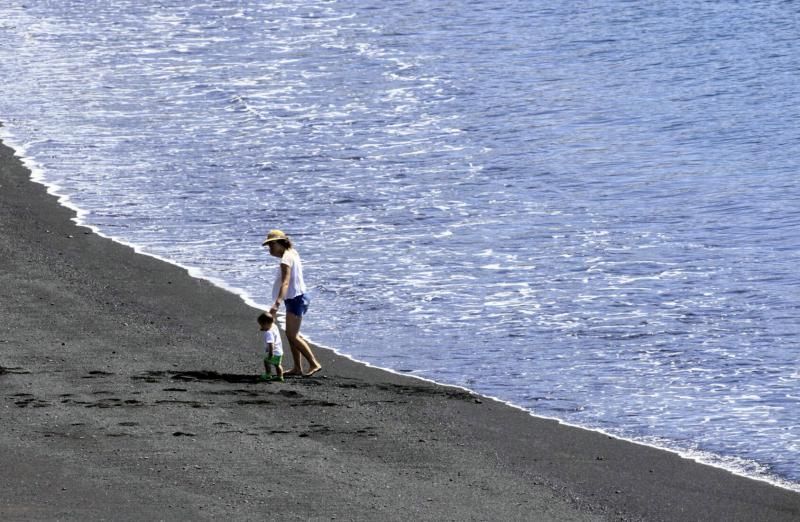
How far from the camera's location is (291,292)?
1400cm

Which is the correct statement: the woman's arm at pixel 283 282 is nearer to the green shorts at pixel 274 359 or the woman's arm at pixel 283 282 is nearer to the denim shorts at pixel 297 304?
the denim shorts at pixel 297 304

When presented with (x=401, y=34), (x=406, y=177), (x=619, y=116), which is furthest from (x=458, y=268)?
(x=401, y=34)

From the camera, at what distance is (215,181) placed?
23.0 metres

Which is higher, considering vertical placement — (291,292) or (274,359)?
(291,292)

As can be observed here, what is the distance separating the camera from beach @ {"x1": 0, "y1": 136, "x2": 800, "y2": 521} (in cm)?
1048

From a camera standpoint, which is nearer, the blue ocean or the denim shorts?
the denim shorts

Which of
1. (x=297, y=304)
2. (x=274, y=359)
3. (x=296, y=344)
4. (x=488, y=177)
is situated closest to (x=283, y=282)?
(x=297, y=304)

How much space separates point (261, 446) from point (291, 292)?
2.73m

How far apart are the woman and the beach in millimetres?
280

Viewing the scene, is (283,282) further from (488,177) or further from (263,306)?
(488,177)

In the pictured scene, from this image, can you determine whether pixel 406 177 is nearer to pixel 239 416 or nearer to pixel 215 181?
pixel 215 181

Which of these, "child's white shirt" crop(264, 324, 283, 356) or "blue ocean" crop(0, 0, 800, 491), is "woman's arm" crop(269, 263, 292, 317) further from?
"blue ocean" crop(0, 0, 800, 491)

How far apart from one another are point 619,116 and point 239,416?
16.4 m

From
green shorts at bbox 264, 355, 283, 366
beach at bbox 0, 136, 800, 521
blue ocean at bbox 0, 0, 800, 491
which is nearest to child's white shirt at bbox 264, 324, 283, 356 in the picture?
green shorts at bbox 264, 355, 283, 366
